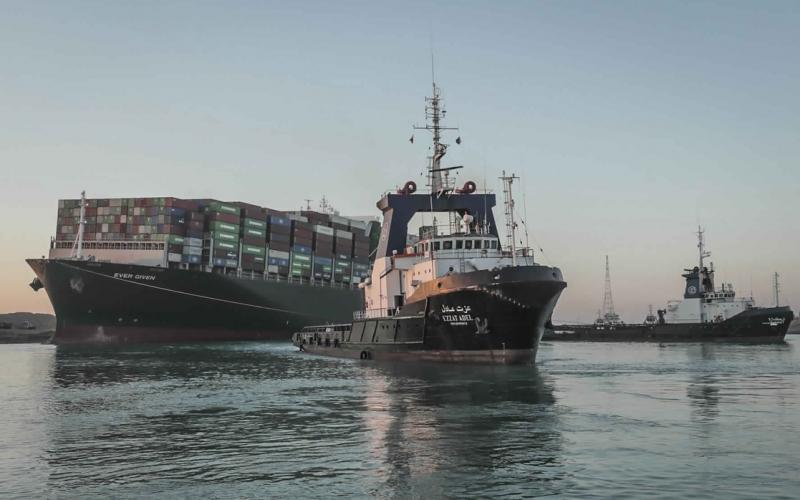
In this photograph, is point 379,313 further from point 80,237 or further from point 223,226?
point 80,237

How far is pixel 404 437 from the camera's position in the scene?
1538cm

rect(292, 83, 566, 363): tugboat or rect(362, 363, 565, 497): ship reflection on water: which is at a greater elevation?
rect(292, 83, 566, 363): tugboat

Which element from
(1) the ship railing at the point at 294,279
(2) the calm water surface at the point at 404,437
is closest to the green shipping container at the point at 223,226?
(1) the ship railing at the point at 294,279

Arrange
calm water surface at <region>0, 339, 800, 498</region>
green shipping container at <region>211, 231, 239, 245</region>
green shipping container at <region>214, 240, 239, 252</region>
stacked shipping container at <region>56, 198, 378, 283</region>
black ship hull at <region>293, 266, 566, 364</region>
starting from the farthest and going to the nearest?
green shipping container at <region>214, 240, 239, 252</region> → green shipping container at <region>211, 231, 239, 245</region> → stacked shipping container at <region>56, 198, 378, 283</region> → black ship hull at <region>293, 266, 566, 364</region> → calm water surface at <region>0, 339, 800, 498</region>

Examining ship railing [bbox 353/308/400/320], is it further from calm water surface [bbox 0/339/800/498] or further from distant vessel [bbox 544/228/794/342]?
distant vessel [bbox 544/228/794/342]

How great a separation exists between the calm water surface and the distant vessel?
181 ft

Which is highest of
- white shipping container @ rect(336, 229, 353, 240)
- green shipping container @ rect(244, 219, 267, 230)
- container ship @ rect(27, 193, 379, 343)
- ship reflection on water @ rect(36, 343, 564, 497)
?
white shipping container @ rect(336, 229, 353, 240)

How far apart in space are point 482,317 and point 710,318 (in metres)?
61.1

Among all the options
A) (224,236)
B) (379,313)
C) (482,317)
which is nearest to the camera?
(482,317)

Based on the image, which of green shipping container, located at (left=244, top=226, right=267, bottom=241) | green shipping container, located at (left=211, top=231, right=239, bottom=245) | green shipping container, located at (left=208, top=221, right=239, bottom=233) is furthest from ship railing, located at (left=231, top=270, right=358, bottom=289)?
green shipping container, located at (left=208, top=221, right=239, bottom=233)

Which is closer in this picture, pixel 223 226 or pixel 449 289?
pixel 449 289

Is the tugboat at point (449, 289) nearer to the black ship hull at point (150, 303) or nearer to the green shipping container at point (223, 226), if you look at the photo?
the black ship hull at point (150, 303)

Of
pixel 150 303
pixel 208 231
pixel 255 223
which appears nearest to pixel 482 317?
pixel 150 303

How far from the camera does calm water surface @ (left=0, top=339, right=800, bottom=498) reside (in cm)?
1095
